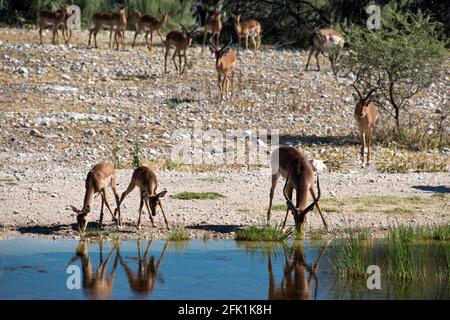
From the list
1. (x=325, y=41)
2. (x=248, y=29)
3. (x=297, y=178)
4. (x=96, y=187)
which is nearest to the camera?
(x=297, y=178)

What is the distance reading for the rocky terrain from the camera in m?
→ 13.3

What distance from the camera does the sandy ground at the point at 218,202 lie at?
12.5 meters

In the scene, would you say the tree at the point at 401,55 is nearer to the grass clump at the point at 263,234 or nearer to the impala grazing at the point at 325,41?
the impala grazing at the point at 325,41

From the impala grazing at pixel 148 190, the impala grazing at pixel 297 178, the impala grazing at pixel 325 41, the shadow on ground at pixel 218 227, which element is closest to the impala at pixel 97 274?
the impala grazing at pixel 148 190

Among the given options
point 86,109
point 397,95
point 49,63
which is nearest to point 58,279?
point 86,109

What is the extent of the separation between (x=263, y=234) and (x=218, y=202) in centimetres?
195

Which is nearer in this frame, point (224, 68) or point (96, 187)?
point (96, 187)

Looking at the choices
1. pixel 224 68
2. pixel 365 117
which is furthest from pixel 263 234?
pixel 224 68

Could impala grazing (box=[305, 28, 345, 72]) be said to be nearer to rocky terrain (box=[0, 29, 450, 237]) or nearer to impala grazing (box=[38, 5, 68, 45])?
rocky terrain (box=[0, 29, 450, 237])

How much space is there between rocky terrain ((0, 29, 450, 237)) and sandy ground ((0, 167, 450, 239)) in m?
0.02

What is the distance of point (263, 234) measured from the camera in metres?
11.8

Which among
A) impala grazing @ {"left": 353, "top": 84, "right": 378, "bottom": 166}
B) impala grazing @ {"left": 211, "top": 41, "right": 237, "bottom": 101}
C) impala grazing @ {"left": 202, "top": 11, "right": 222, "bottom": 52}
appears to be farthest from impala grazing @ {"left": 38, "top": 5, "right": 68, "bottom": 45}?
impala grazing @ {"left": 353, "top": 84, "right": 378, "bottom": 166}

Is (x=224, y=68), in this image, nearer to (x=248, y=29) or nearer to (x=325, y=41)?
(x=325, y=41)
